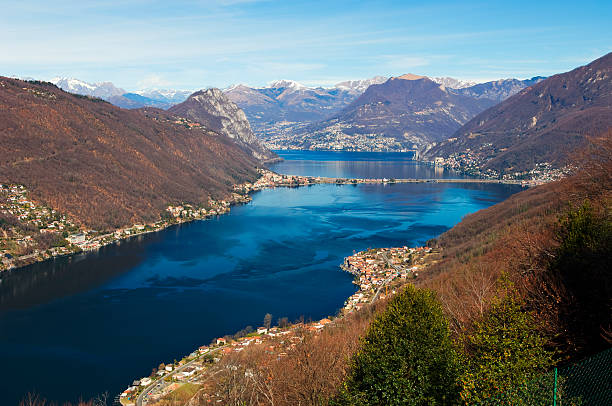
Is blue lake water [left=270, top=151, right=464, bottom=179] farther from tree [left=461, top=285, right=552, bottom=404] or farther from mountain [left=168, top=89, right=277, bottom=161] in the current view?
tree [left=461, top=285, right=552, bottom=404]

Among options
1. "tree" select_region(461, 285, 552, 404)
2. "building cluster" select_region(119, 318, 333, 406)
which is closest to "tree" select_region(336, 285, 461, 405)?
"tree" select_region(461, 285, 552, 404)

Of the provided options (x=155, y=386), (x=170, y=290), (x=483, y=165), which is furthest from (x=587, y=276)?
(x=483, y=165)

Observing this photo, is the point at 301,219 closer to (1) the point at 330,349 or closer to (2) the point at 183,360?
(2) the point at 183,360

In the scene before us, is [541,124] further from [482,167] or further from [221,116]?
[221,116]

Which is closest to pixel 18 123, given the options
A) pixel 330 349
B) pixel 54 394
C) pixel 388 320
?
pixel 54 394

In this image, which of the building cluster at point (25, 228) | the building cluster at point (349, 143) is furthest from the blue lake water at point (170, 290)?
the building cluster at point (349, 143)
